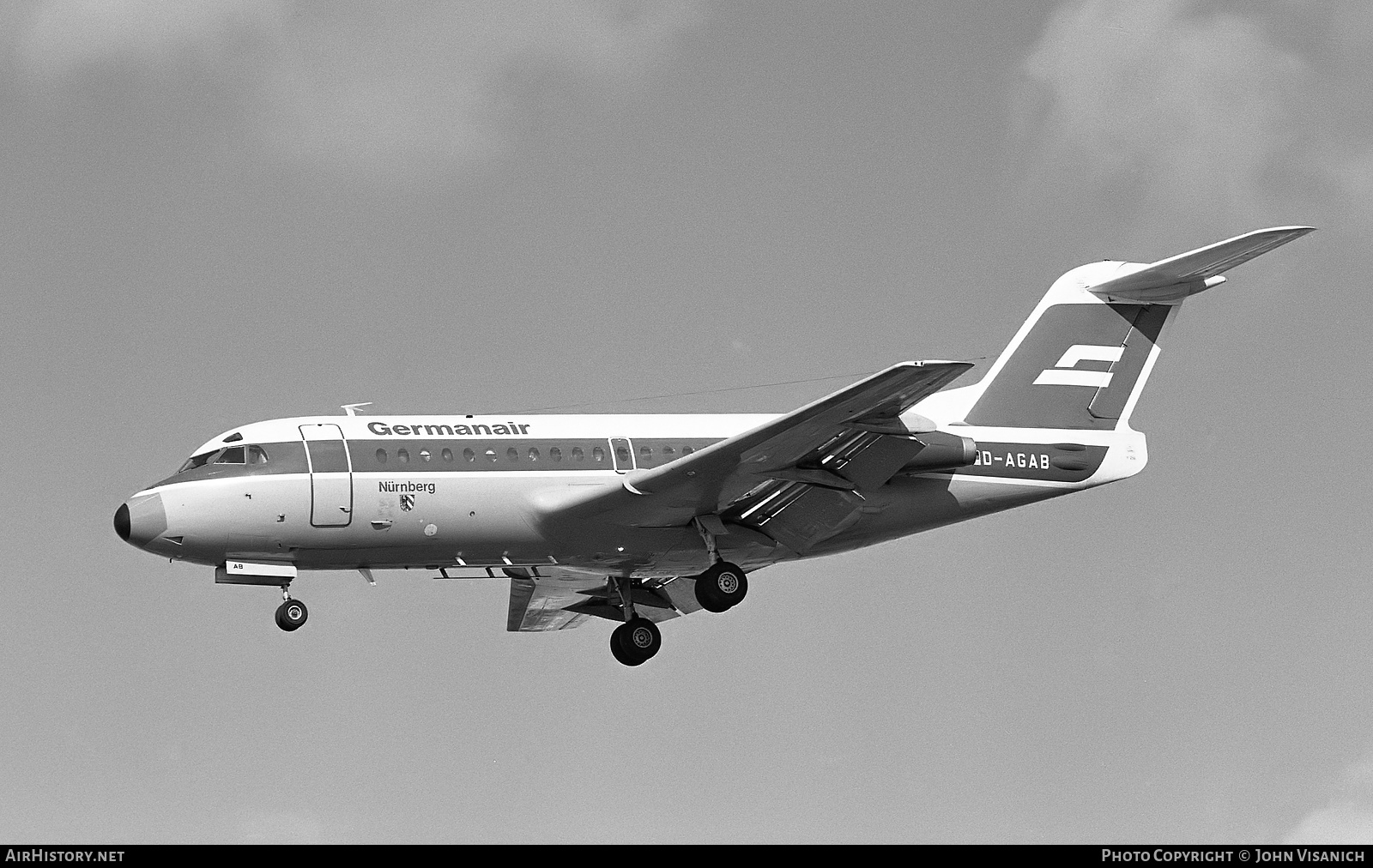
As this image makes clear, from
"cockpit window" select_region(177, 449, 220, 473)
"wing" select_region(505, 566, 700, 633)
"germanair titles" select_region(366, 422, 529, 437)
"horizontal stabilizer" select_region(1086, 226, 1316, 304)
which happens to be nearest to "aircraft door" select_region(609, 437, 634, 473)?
"germanair titles" select_region(366, 422, 529, 437)

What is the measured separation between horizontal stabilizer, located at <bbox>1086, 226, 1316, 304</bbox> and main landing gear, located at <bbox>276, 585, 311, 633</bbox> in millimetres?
15867

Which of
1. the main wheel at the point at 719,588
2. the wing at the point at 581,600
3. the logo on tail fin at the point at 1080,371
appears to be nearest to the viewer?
the main wheel at the point at 719,588

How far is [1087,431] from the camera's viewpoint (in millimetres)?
35031

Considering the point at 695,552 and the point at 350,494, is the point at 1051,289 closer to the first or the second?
the point at 695,552

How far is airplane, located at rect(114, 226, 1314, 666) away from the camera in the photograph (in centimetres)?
3100

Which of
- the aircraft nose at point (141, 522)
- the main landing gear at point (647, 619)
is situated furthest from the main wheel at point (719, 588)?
the aircraft nose at point (141, 522)

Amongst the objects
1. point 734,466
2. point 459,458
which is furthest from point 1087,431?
point 459,458

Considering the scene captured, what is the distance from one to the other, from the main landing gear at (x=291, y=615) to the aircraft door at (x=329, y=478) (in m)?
1.36

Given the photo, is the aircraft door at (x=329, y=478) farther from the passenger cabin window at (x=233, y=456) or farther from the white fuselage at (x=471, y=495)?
the passenger cabin window at (x=233, y=456)

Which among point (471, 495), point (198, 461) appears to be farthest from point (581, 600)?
point (198, 461)

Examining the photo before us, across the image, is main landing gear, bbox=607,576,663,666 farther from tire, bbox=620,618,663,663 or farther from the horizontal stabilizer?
the horizontal stabilizer

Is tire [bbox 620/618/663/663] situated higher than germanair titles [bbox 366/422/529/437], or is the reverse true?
germanair titles [bbox 366/422/529/437]

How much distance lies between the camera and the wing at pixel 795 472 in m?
30.0

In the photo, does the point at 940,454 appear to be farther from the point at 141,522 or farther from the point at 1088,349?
the point at 141,522
